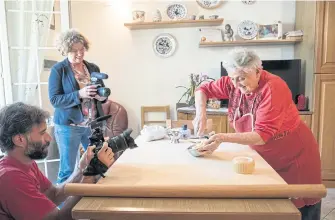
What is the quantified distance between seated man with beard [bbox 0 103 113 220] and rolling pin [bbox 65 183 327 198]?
0.45 ft

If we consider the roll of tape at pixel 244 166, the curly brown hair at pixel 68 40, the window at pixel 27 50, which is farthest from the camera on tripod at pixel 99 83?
the roll of tape at pixel 244 166

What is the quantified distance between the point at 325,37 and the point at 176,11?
1.58 m

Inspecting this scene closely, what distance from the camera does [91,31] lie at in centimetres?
360

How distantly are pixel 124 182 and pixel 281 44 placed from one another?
112 inches

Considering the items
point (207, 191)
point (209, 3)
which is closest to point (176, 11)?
point (209, 3)

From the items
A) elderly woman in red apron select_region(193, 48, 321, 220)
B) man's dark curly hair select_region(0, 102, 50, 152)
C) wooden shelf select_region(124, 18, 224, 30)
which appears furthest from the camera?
wooden shelf select_region(124, 18, 224, 30)

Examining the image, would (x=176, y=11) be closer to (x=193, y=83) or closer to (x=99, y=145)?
(x=193, y=83)

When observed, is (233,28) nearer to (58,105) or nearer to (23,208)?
(58,105)

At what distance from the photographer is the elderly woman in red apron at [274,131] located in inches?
55.7

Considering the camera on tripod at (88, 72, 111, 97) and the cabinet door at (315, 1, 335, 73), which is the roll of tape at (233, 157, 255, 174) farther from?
the cabinet door at (315, 1, 335, 73)

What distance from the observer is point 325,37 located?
2.83m

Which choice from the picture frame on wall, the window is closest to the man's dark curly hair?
the window

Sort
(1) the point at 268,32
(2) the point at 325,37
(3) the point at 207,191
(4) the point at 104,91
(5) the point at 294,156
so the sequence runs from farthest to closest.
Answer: (1) the point at 268,32, (2) the point at 325,37, (4) the point at 104,91, (5) the point at 294,156, (3) the point at 207,191

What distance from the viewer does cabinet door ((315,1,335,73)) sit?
2.80 meters
